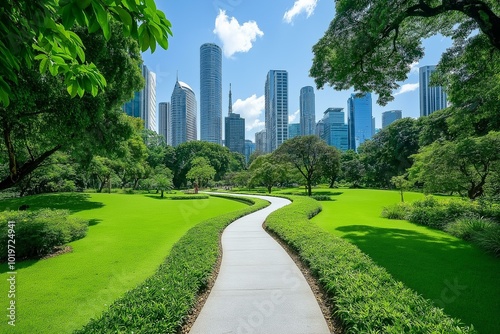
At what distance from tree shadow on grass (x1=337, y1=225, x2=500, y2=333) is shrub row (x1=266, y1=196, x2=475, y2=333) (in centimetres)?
48

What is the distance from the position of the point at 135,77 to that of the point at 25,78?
15.5 feet

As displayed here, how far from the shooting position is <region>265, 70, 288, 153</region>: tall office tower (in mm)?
64938

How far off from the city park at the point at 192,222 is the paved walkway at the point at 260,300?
0.99 feet

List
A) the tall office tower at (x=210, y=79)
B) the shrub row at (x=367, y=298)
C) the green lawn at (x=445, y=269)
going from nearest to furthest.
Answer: the shrub row at (x=367, y=298) → the green lawn at (x=445, y=269) → the tall office tower at (x=210, y=79)

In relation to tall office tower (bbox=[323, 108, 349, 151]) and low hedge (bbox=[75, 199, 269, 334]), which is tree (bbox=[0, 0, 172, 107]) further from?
tall office tower (bbox=[323, 108, 349, 151])

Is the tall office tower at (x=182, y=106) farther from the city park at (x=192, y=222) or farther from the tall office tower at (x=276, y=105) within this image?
the tall office tower at (x=276, y=105)

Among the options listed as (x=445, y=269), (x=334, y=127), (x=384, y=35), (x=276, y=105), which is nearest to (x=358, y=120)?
(x=334, y=127)

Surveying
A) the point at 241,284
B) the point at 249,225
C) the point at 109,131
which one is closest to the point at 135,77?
the point at 109,131

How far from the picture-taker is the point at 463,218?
10016 mm

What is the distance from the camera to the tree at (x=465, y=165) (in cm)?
1216

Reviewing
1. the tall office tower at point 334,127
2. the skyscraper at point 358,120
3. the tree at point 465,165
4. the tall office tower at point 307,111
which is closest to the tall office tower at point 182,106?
the tree at point 465,165

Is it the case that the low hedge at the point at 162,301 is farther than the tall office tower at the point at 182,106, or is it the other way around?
the tall office tower at the point at 182,106

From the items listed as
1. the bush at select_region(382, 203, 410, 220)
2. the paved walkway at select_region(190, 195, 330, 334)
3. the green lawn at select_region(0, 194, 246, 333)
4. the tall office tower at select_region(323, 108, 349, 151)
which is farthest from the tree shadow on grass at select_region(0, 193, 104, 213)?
the tall office tower at select_region(323, 108, 349, 151)

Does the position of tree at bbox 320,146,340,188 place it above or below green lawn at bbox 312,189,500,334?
above
